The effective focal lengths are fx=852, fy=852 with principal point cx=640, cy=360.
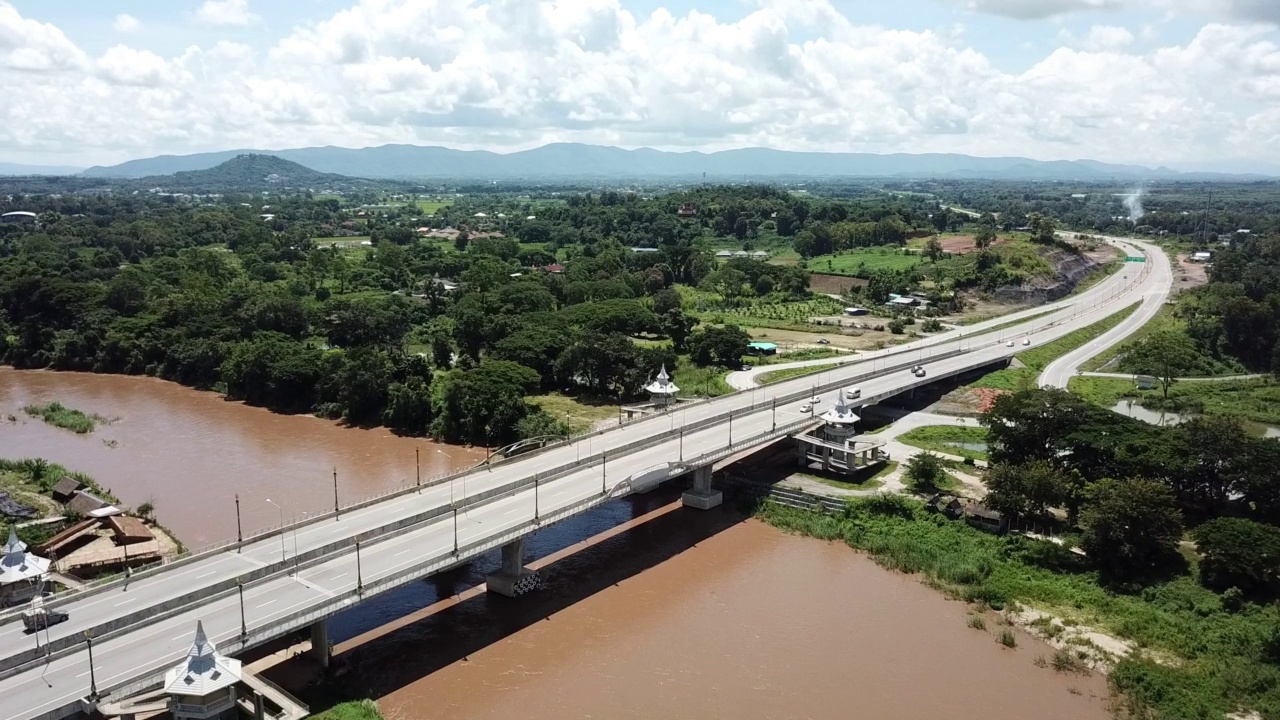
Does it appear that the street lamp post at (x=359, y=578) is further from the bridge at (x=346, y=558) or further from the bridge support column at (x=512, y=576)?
the bridge support column at (x=512, y=576)

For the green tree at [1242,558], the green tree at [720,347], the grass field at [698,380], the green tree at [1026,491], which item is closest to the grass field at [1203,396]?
the green tree at [1026,491]

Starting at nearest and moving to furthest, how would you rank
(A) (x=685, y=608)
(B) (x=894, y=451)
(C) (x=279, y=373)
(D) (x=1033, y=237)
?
(A) (x=685, y=608), (B) (x=894, y=451), (C) (x=279, y=373), (D) (x=1033, y=237)

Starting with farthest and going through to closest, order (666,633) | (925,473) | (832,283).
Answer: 1. (832,283)
2. (925,473)
3. (666,633)

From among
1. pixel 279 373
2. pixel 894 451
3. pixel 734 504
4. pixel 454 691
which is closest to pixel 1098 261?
pixel 894 451

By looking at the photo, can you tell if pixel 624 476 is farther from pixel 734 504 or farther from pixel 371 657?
pixel 371 657

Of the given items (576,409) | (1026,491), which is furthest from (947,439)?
(576,409)

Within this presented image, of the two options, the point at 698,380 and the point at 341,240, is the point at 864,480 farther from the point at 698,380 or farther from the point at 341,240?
the point at 341,240
